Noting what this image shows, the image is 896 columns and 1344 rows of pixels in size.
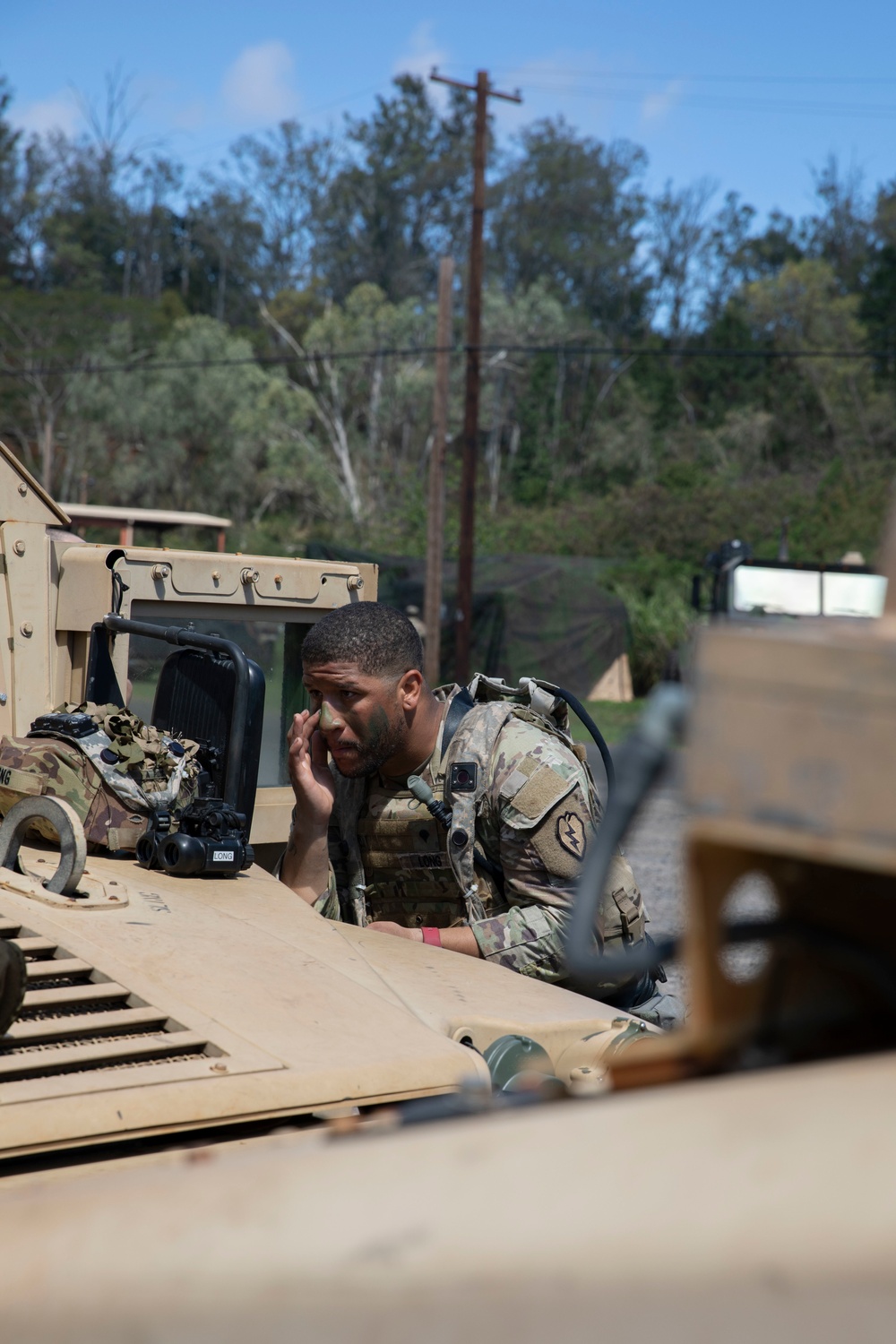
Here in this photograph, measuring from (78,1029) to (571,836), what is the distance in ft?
4.93

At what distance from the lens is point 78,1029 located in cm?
206

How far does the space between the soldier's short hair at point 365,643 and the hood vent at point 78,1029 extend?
1.34 metres

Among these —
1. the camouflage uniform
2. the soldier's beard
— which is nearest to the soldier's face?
the soldier's beard

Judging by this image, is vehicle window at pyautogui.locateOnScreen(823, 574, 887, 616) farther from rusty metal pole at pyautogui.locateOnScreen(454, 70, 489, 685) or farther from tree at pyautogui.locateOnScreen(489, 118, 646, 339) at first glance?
tree at pyautogui.locateOnScreen(489, 118, 646, 339)

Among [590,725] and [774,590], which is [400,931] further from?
[774,590]

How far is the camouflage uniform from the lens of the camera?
10.8 feet

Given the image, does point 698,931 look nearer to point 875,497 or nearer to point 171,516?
point 171,516

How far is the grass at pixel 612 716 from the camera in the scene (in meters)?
15.4

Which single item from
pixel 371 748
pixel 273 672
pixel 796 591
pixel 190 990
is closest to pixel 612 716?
pixel 796 591

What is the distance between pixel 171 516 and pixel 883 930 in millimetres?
13174

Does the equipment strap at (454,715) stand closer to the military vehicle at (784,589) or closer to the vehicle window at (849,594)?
the military vehicle at (784,589)

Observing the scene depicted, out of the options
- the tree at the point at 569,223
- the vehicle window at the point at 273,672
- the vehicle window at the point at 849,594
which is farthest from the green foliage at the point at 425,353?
the vehicle window at the point at 273,672

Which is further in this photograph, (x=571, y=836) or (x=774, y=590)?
(x=774, y=590)

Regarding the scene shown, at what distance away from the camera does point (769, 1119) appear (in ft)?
2.69
